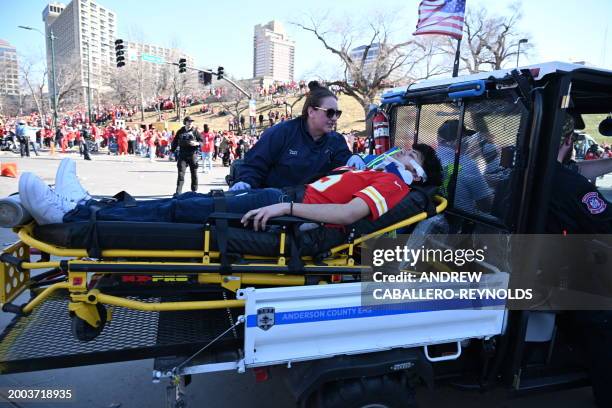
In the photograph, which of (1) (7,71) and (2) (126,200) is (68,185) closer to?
(2) (126,200)

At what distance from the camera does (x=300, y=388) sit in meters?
2.35

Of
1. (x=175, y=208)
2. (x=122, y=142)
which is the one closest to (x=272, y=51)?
(x=122, y=142)

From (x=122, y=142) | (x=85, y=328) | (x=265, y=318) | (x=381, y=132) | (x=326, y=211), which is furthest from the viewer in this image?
(x=122, y=142)

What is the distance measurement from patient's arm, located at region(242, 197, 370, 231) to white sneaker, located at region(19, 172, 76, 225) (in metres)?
1.05

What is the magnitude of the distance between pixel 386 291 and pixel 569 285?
1539 millimetres

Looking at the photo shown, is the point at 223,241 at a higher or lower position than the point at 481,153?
lower

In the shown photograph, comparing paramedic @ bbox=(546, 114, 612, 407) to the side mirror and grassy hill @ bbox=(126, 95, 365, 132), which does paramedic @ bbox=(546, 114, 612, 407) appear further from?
grassy hill @ bbox=(126, 95, 365, 132)

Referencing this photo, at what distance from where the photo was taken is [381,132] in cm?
421

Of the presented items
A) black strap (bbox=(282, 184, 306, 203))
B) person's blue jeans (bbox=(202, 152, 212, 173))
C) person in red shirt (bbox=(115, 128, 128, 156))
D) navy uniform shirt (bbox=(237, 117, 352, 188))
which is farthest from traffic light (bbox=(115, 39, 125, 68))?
black strap (bbox=(282, 184, 306, 203))

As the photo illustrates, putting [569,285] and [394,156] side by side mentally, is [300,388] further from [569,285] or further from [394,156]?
[569,285]

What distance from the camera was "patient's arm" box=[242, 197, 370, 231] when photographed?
8.63 ft

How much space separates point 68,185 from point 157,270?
942 mm

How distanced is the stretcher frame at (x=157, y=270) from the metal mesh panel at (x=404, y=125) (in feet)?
4.33

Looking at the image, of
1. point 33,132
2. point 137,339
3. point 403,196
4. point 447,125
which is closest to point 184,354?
point 137,339
